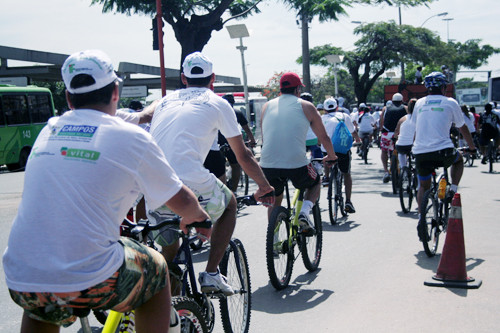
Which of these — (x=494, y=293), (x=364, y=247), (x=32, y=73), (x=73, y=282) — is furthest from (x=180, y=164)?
(x=32, y=73)

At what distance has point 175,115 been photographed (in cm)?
413

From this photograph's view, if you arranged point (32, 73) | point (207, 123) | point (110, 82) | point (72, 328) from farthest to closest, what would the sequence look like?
point (32, 73) → point (72, 328) → point (207, 123) → point (110, 82)

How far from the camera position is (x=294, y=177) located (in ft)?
20.7

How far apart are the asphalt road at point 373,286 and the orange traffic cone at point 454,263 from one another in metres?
0.10

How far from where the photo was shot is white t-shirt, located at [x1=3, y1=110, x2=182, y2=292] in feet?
7.80

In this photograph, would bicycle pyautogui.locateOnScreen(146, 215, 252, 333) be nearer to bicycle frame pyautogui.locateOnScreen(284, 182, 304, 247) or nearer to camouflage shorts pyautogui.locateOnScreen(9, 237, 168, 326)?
camouflage shorts pyautogui.locateOnScreen(9, 237, 168, 326)

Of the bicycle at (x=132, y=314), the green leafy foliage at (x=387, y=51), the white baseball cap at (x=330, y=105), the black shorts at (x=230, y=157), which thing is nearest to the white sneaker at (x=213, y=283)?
the bicycle at (x=132, y=314)

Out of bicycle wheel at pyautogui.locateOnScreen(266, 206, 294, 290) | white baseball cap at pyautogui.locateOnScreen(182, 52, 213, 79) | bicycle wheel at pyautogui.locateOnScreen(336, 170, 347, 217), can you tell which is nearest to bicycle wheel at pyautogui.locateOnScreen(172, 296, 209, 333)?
white baseball cap at pyautogui.locateOnScreen(182, 52, 213, 79)

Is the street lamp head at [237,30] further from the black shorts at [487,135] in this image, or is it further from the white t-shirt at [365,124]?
the black shorts at [487,135]

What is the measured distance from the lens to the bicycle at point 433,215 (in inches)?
276

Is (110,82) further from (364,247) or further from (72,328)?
(364,247)

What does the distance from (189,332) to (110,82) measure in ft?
4.77

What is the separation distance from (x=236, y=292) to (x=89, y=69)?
2.18 metres

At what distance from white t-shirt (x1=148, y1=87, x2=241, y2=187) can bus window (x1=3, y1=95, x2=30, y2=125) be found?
2207 cm
